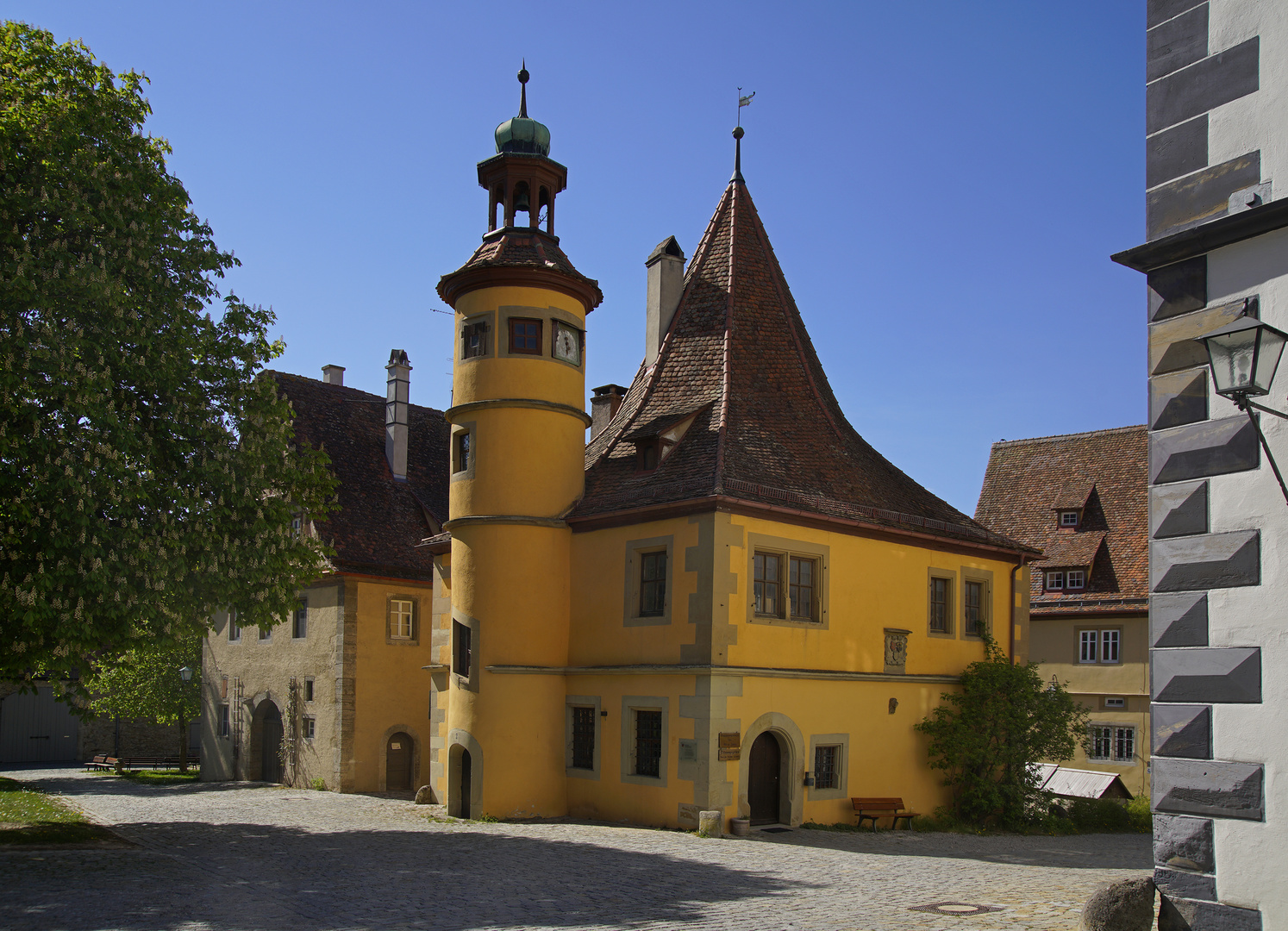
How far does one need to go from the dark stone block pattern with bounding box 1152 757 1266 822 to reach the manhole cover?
3.74 meters

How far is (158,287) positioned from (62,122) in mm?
2384

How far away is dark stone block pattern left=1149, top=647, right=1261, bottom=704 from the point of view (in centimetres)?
707

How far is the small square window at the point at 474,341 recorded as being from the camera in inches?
829

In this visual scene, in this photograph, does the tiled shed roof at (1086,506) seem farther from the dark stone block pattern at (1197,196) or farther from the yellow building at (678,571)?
the dark stone block pattern at (1197,196)

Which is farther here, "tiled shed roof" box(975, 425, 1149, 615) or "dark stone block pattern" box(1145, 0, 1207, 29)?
"tiled shed roof" box(975, 425, 1149, 615)

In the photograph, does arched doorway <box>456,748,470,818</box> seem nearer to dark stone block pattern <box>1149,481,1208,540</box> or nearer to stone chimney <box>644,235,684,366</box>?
stone chimney <box>644,235,684,366</box>

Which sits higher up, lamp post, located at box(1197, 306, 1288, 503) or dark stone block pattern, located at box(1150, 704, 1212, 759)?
lamp post, located at box(1197, 306, 1288, 503)

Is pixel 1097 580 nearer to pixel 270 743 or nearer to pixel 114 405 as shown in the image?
pixel 270 743

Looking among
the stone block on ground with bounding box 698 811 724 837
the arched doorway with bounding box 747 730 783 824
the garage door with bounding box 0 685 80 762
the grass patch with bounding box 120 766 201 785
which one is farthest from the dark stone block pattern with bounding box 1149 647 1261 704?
the garage door with bounding box 0 685 80 762

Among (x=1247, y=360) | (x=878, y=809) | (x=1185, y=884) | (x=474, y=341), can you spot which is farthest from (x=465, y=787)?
(x=1247, y=360)

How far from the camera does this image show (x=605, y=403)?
2681cm

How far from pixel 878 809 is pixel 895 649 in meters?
2.91

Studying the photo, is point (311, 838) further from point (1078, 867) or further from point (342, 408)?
point (342, 408)

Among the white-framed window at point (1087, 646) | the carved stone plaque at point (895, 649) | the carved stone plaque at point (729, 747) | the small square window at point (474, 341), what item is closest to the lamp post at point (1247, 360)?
the carved stone plaque at point (729, 747)
